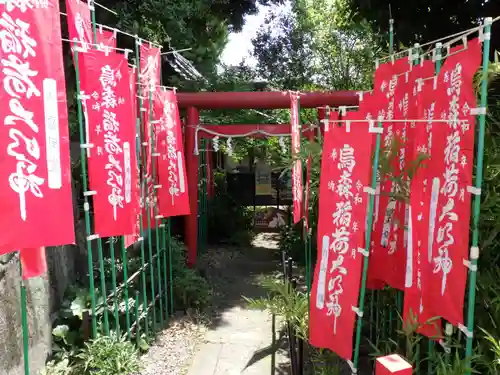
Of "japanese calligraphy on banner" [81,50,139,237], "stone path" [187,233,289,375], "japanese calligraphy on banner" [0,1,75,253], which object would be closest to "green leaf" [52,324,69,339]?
"japanese calligraphy on banner" [81,50,139,237]

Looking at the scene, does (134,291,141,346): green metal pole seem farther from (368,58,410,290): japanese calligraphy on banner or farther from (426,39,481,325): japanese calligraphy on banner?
(426,39,481,325): japanese calligraphy on banner

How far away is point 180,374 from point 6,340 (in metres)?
1.85

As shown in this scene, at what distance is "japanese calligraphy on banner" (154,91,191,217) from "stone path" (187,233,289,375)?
68.8 inches

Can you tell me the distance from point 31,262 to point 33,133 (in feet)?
2.66

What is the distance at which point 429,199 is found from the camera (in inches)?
107

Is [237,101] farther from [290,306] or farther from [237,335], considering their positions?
[290,306]

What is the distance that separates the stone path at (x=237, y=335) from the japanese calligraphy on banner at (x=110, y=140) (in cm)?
202

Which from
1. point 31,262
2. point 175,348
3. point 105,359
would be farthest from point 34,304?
point 175,348

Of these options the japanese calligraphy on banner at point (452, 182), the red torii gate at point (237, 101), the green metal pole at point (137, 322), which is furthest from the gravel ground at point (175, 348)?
the japanese calligraphy on banner at point (452, 182)

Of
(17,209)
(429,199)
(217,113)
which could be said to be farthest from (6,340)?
(217,113)

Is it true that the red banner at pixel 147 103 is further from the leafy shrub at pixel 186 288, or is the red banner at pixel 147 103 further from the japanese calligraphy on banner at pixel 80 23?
the leafy shrub at pixel 186 288

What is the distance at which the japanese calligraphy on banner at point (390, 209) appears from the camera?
3.30 meters

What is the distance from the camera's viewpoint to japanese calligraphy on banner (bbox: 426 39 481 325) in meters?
2.37

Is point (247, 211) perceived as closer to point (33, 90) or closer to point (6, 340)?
point (6, 340)
